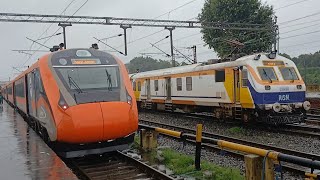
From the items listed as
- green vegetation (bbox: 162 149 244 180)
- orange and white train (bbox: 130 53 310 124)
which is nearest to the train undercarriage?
orange and white train (bbox: 130 53 310 124)

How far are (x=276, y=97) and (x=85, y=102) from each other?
8.45 meters

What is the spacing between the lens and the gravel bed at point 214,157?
8.59m

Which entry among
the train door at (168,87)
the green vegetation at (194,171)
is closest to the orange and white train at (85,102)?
the green vegetation at (194,171)

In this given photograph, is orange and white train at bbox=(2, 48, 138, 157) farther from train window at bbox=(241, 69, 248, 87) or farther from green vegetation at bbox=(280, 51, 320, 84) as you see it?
→ green vegetation at bbox=(280, 51, 320, 84)

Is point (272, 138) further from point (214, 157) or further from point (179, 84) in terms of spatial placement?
point (179, 84)

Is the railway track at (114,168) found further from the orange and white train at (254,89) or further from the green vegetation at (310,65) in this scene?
the green vegetation at (310,65)

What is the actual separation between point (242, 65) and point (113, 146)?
7672 millimetres

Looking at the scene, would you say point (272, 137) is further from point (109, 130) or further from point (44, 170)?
point (44, 170)

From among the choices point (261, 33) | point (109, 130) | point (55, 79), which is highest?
point (261, 33)

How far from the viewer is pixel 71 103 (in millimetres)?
8773

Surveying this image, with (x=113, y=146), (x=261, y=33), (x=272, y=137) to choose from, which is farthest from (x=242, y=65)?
(x=261, y=33)

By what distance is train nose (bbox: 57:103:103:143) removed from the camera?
28.0ft

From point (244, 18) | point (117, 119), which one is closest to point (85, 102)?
point (117, 119)

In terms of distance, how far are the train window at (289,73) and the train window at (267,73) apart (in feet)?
1.56
